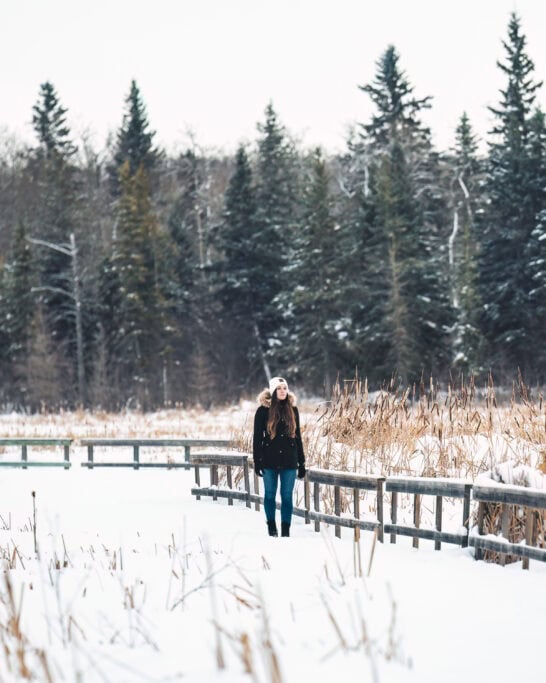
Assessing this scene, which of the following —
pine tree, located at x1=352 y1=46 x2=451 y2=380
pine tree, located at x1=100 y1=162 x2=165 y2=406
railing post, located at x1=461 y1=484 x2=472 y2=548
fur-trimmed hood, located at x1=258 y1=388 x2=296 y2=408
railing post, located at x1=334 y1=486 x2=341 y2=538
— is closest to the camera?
railing post, located at x1=461 y1=484 x2=472 y2=548

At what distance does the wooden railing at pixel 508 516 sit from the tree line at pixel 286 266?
112 feet

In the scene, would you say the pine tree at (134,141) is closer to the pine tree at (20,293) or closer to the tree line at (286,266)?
the tree line at (286,266)

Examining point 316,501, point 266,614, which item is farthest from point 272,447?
point 266,614

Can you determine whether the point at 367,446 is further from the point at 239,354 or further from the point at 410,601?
the point at 239,354

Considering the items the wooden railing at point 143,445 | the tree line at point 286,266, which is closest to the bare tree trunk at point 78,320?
the tree line at point 286,266

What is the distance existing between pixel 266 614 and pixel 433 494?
3.89m

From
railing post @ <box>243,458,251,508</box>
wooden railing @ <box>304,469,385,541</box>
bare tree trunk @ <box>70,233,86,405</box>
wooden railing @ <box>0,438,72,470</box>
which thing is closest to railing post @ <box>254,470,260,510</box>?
railing post @ <box>243,458,251,508</box>

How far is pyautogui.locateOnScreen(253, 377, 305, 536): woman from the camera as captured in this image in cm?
1045

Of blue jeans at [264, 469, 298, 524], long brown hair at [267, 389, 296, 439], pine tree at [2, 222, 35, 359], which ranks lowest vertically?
blue jeans at [264, 469, 298, 524]

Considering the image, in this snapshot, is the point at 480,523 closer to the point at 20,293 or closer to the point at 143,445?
the point at 143,445

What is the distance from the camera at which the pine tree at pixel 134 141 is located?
62.3 metres

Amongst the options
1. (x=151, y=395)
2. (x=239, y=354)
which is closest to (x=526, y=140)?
(x=239, y=354)

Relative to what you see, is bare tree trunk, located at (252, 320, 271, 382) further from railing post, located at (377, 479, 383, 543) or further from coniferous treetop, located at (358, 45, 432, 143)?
railing post, located at (377, 479, 383, 543)

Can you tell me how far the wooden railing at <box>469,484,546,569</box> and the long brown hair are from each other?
2.43 metres
